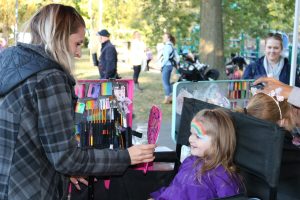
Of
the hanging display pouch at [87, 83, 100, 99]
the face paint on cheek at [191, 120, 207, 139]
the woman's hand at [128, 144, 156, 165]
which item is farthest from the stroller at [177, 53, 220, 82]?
the woman's hand at [128, 144, 156, 165]

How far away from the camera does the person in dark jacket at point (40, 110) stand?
68.8 inches

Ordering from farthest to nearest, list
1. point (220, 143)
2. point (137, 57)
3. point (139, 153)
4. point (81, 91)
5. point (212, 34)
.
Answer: point (137, 57) → point (212, 34) → point (81, 91) → point (220, 143) → point (139, 153)

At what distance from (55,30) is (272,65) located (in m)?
2.90

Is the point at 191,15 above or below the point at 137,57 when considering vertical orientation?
above

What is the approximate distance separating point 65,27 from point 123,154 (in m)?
0.65

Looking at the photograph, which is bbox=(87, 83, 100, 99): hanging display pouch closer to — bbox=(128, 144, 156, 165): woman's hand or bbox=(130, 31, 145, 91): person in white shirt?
bbox=(128, 144, 156, 165): woman's hand

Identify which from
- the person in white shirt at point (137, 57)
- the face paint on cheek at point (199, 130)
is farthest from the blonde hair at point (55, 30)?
the person in white shirt at point (137, 57)

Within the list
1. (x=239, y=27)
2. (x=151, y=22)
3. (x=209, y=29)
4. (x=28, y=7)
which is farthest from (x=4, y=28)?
(x=239, y=27)

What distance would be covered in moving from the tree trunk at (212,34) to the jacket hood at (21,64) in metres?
7.97

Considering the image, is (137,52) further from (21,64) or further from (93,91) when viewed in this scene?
(21,64)

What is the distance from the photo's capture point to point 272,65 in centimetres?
425

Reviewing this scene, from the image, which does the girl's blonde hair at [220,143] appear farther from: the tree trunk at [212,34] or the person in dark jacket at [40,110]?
the tree trunk at [212,34]

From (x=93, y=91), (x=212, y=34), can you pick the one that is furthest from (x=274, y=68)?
(x=212, y=34)

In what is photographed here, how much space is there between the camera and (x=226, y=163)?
2383mm
